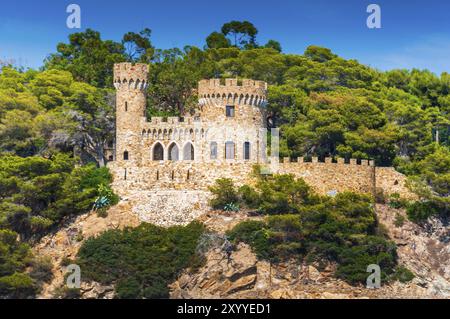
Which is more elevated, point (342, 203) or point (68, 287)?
point (342, 203)

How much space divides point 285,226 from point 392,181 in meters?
9.53

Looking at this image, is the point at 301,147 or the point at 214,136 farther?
the point at 301,147

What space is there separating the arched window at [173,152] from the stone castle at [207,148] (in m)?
0.06

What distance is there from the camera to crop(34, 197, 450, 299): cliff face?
74.0m

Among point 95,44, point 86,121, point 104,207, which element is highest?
point 95,44

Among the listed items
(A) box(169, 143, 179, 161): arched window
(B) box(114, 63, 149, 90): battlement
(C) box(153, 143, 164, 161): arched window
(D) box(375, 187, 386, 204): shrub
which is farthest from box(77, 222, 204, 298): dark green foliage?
(D) box(375, 187, 386, 204): shrub

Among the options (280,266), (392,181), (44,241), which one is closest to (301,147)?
(392,181)

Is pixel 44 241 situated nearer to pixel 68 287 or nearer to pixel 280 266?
pixel 68 287

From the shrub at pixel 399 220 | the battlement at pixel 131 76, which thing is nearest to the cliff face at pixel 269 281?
the shrub at pixel 399 220

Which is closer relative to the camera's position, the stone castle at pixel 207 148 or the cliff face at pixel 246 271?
the cliff face at pixel 246 271

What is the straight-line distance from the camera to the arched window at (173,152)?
267 ft

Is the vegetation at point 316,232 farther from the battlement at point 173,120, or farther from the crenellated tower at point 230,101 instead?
the battlement at point 173,120

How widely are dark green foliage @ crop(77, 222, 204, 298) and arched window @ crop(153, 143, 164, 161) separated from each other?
552cm

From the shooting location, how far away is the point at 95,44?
3829 inches
